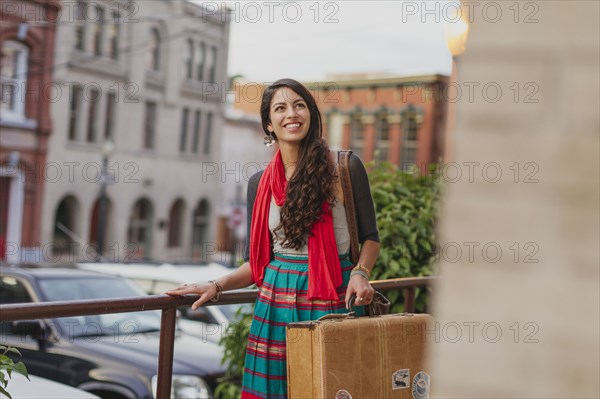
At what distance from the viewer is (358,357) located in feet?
10.00

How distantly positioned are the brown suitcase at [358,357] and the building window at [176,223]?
3638 centimetres

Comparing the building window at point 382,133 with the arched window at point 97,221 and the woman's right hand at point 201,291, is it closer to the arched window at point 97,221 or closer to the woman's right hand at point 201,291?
the arched window at point 97,221

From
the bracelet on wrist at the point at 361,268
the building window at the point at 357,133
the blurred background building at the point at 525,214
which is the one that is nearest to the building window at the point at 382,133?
the building window at the point at 357,133

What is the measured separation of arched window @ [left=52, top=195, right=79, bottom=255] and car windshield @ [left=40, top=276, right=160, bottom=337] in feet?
84.1

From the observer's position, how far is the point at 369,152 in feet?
131

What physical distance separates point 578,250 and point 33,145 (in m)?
30.9

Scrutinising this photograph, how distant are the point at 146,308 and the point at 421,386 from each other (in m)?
1.14

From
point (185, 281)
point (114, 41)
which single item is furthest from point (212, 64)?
point (185, 281)

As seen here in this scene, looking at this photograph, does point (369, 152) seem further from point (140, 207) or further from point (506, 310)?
point (506, 310)

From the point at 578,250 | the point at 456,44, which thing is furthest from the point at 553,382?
the point at 456,44

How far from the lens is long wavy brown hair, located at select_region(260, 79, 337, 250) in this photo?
10.7 ft

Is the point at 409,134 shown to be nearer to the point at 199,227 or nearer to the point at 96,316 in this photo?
the point at 199,227

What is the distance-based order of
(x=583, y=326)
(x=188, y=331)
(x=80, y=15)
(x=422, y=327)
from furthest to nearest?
(x=80, y=15)
(x=188, y=331)
(x=422, y=327)
(x=583, y=326)

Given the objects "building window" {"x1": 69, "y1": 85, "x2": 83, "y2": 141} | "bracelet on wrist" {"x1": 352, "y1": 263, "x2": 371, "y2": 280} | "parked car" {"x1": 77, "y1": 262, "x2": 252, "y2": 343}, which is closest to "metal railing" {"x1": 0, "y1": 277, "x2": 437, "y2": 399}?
"bracelet on wrist" {"x1": 352, "y1": 263, "x2": 371, "y2": 280}
